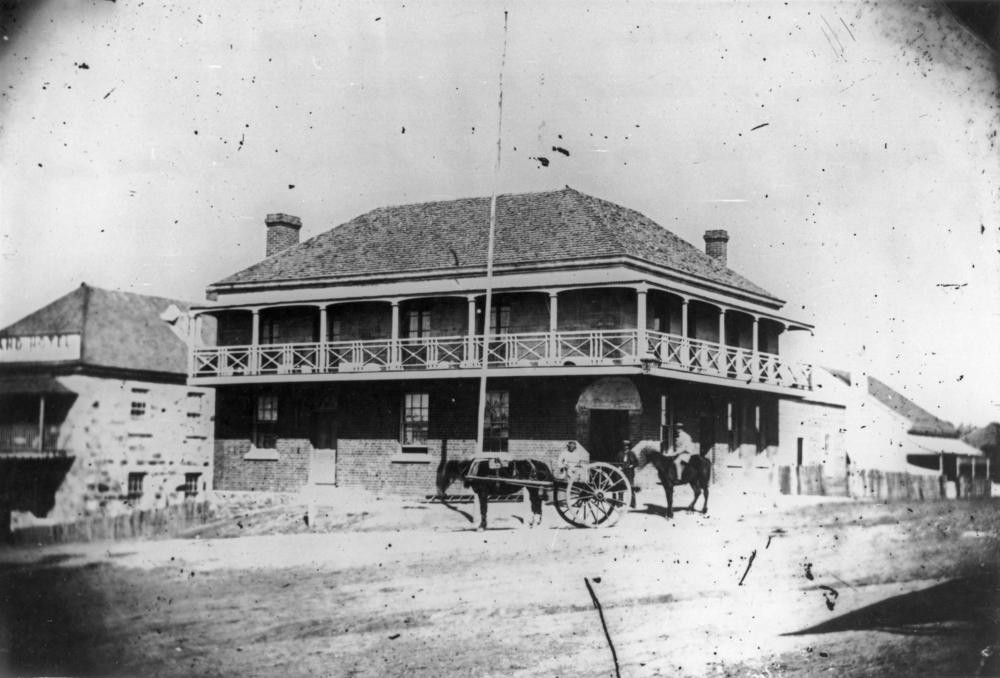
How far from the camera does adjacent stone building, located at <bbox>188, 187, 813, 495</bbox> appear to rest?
327 inches

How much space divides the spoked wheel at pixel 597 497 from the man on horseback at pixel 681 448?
19.1 inches

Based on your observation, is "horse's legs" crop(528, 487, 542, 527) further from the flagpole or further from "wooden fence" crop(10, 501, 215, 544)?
Answer: "wooden fence" crop(10, 501, 215, 544)

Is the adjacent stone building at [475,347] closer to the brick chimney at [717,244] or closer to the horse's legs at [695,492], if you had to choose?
the brick chimney at [717,244]

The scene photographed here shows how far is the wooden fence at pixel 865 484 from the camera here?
8.43 meters

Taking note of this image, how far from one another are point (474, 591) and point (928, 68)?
5.86 m

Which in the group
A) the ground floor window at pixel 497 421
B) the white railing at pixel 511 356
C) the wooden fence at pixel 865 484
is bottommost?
the wooden fence at pixel 865 484

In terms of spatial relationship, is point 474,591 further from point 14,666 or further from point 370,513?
point 14,666

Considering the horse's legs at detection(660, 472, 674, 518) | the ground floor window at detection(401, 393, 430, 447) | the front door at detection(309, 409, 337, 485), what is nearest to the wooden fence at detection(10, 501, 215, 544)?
the front door at detection(309, 409, 337, 485)

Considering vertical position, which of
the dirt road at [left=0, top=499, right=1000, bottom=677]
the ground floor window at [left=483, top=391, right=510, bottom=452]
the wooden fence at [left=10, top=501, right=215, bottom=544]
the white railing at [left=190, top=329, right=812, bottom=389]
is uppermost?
the white railing at [left=190, top=329, right=812, bottom=389]

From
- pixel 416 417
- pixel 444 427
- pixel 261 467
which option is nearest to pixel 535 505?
pixel 444 427

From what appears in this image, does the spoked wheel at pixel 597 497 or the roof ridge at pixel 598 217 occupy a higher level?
the roof ridge at pixel 598 217

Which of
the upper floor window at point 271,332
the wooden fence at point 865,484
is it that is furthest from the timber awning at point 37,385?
the wooden fence at point 865,484

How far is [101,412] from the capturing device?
8.42 m

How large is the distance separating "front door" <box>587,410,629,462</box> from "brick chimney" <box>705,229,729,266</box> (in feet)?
5.00
